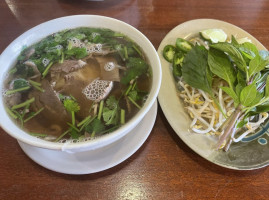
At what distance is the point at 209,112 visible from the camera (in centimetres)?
127

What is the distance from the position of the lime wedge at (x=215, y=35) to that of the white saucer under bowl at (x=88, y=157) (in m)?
0.80

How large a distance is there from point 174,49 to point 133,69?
42 cm

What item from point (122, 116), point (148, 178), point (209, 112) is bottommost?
point (209, 112)

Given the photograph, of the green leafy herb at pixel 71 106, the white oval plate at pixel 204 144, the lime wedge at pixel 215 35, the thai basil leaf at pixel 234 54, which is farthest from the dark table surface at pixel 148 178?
the lime wedge at pixel 215 35

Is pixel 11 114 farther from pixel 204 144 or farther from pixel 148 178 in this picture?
pixel 204 144

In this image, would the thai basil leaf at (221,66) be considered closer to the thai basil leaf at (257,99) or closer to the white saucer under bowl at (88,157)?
the thai basil leaf at (257,99)

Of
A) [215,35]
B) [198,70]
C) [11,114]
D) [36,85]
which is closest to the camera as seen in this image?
[11,114]

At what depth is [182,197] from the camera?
939 mm

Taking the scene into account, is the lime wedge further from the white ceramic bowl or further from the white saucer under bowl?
the white saucer under bowl

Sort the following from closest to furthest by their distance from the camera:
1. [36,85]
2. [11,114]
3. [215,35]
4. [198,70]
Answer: [11,114] → [36,85] → [198,70] → [215,35]

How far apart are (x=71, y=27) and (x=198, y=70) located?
0.69 meters

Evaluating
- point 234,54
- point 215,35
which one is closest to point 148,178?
point 234,54

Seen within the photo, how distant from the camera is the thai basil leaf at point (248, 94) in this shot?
98 centimetres

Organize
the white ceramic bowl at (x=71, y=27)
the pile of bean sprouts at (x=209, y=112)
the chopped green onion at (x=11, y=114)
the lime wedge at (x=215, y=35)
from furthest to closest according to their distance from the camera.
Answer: the lime wedge at (x=215, y=35), the pile of bean sprouts at (x=209, y=112), the chopped green onion at (x=11, y=114), the white ceramic bowl at (x=71, y=27)
